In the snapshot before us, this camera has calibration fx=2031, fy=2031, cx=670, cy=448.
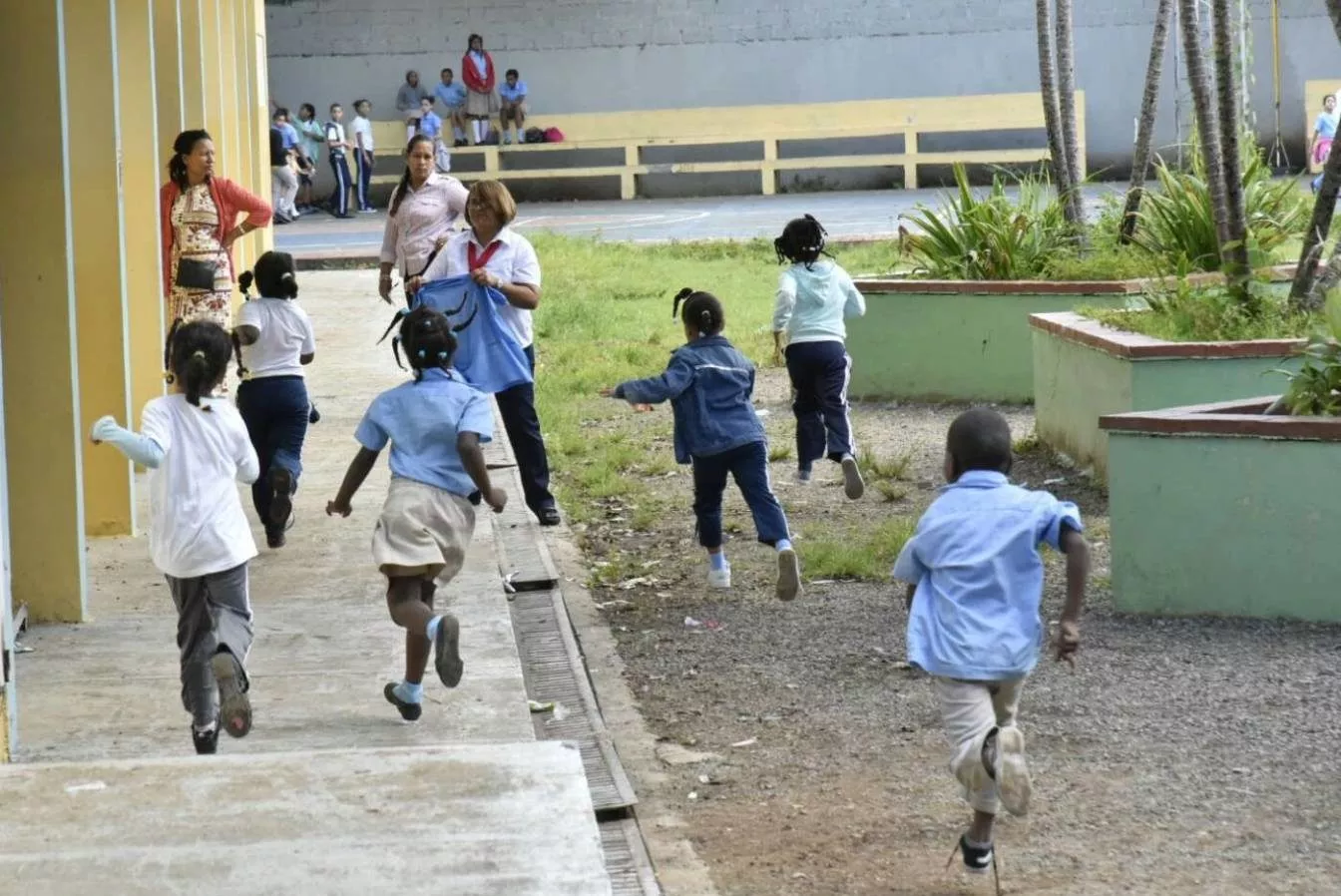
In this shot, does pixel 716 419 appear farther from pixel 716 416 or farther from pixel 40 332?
pixel 40 332

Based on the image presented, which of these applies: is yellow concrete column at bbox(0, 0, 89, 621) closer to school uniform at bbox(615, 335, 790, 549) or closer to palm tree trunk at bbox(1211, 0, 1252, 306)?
school uniform at bbox(615, 335, 790, 549)

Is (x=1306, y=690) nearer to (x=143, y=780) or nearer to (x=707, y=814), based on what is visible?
(x=707, y=814)

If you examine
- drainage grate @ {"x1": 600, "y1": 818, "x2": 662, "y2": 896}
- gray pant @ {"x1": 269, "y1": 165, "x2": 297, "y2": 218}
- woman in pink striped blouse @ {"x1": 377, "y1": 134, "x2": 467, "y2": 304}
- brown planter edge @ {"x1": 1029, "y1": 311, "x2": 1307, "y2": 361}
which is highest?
gray pant @ {"x1": 269, "y1": 165, "x2": 297, "y2": 218}

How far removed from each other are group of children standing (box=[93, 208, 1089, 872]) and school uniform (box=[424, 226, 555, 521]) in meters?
0.98

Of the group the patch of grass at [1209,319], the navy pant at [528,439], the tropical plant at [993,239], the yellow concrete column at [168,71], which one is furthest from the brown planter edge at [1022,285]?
the yellow concrete column at [168,71]

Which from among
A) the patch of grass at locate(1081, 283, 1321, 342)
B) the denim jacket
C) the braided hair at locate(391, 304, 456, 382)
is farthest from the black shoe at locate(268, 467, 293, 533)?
the patch of grass at locate(1081, 283, 1321, 342)

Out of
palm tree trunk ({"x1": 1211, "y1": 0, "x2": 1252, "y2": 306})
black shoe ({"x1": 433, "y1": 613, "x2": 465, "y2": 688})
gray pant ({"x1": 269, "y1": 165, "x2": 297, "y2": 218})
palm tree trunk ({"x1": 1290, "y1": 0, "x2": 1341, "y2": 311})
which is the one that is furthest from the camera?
gray pant ({"x1": 269, "y1": 165, "x2": 297, "y2": 218})

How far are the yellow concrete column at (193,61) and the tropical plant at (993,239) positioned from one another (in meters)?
5.09

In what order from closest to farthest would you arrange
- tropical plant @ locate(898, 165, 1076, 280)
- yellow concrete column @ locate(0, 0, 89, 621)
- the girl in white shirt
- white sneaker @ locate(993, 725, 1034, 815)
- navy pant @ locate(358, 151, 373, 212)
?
white sneaker @ locate(993, 725, 1034, 815) → yellow concrete column @ locate(0, 0, 89, 621) → the girl in white shirt → tropical plant @ locate(898, 165, 1076, 280) → navy pant @ locate(358, 151, 373, 212)

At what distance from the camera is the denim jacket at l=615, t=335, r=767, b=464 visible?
818 centimetres

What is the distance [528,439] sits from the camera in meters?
9.62

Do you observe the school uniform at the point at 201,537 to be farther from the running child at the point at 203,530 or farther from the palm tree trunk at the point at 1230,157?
the palm tree trunk at the point at 1230,157

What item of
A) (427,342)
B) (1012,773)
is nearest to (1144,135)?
(427,342)

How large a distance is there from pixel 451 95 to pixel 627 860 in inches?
1220
